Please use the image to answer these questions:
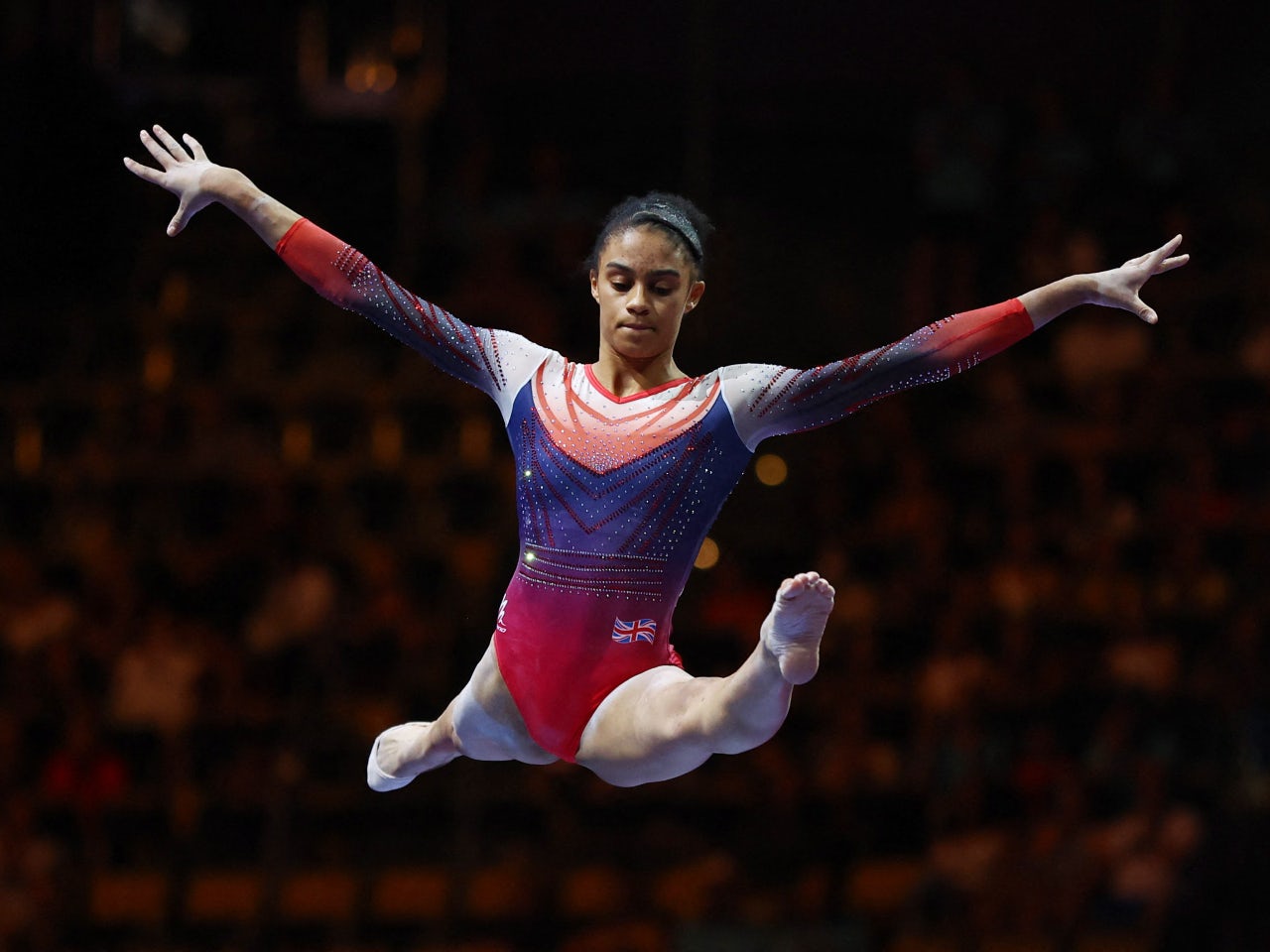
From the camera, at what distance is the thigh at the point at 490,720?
3.67 meters

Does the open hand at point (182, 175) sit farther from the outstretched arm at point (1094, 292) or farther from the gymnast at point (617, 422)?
the outstretched arm at point (1094, 292)

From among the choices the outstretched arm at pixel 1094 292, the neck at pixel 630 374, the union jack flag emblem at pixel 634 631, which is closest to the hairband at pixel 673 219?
the neck at pixel 630 374

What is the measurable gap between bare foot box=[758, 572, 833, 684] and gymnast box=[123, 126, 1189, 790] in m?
0.41

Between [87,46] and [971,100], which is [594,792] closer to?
[971,100]

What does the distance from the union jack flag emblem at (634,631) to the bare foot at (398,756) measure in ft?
1.96

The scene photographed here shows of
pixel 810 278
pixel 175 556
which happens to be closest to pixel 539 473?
pixel 175 556

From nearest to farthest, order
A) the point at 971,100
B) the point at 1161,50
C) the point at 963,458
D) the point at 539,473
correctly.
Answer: the point at 539,473 < the point at 963,458 < the point at 971,100 < the point at 1161,50

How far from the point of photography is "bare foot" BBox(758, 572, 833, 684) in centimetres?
304

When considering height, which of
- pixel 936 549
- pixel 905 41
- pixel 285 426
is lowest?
pixel 936 549

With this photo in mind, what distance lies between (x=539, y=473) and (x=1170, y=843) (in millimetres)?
3978

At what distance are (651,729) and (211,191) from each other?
1.48 m

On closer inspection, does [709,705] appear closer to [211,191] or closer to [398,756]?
[398,756]

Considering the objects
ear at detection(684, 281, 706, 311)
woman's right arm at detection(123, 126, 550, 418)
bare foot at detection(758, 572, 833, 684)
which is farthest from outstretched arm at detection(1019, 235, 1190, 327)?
woman's right arm at detection(123, 126, 550, 418)

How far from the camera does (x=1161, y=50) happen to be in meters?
9.20
